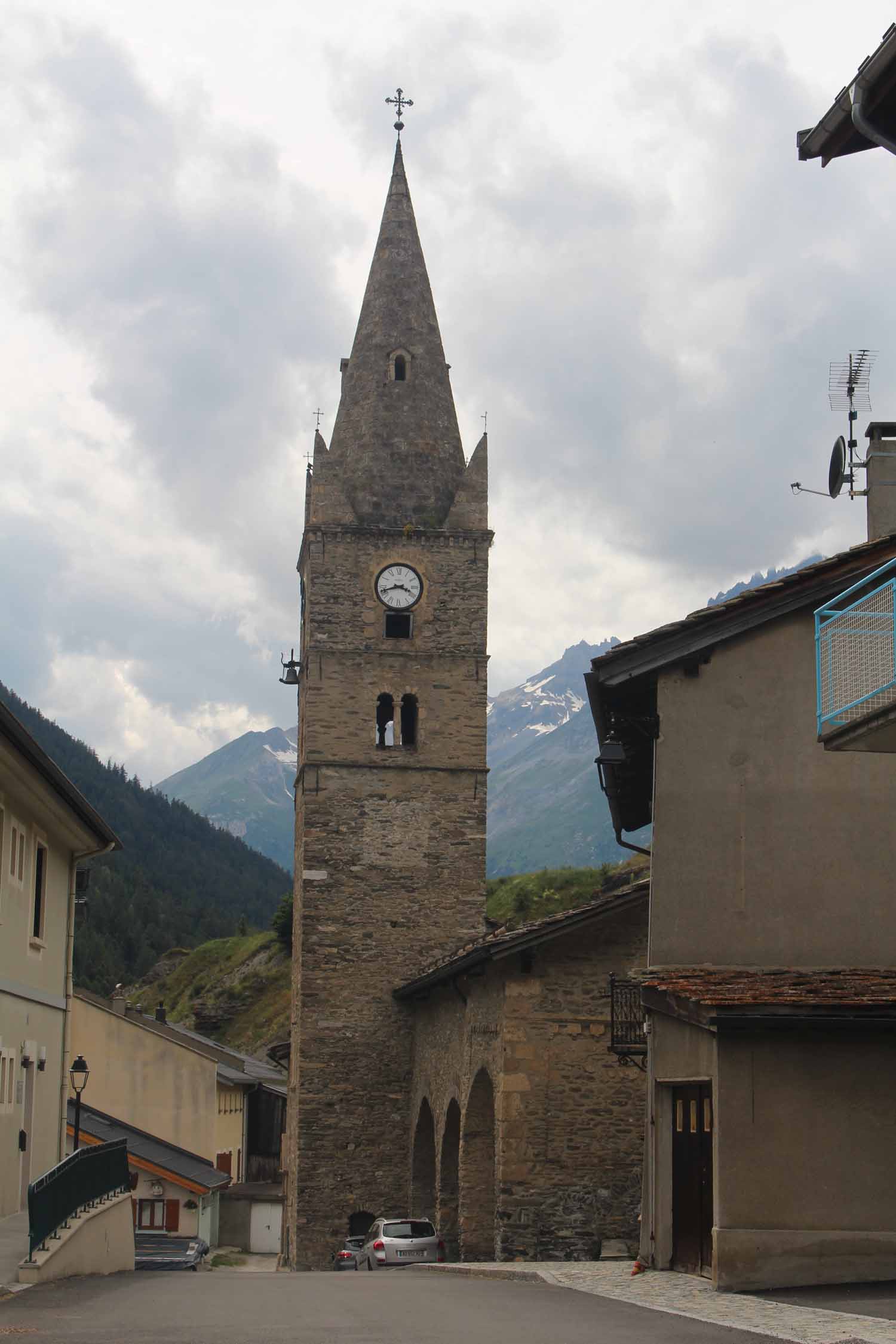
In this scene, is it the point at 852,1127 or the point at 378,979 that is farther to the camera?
the point at 378,979

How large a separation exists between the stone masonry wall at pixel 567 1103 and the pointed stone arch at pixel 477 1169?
2.62 m

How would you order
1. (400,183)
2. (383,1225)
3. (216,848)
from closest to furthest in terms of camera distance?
(383,1225) < (400,183) < (216,848)

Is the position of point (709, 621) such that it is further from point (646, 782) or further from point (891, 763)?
point (646, 782)

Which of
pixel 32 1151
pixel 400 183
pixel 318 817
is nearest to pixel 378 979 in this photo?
pixel 318 817

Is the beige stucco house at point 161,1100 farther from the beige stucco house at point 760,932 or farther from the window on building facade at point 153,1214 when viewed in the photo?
the beige stucco house at point 760,932

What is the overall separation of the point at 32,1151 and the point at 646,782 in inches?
348

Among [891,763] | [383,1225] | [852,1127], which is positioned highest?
[891,763]

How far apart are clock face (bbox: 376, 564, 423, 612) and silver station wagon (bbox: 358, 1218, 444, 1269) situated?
51.9 feet

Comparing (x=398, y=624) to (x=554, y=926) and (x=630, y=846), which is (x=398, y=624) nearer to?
(x=554, y=926)

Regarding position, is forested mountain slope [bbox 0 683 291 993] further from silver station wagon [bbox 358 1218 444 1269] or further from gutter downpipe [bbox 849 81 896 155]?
gutter downpipe [bbox 849 81 896 155]

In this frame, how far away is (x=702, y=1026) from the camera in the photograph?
14352mm

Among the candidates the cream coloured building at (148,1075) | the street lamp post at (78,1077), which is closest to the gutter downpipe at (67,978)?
the street lamp post at (78,1077)

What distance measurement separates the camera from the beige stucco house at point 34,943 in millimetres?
18297

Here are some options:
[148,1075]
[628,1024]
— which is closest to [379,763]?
[148,1075]
